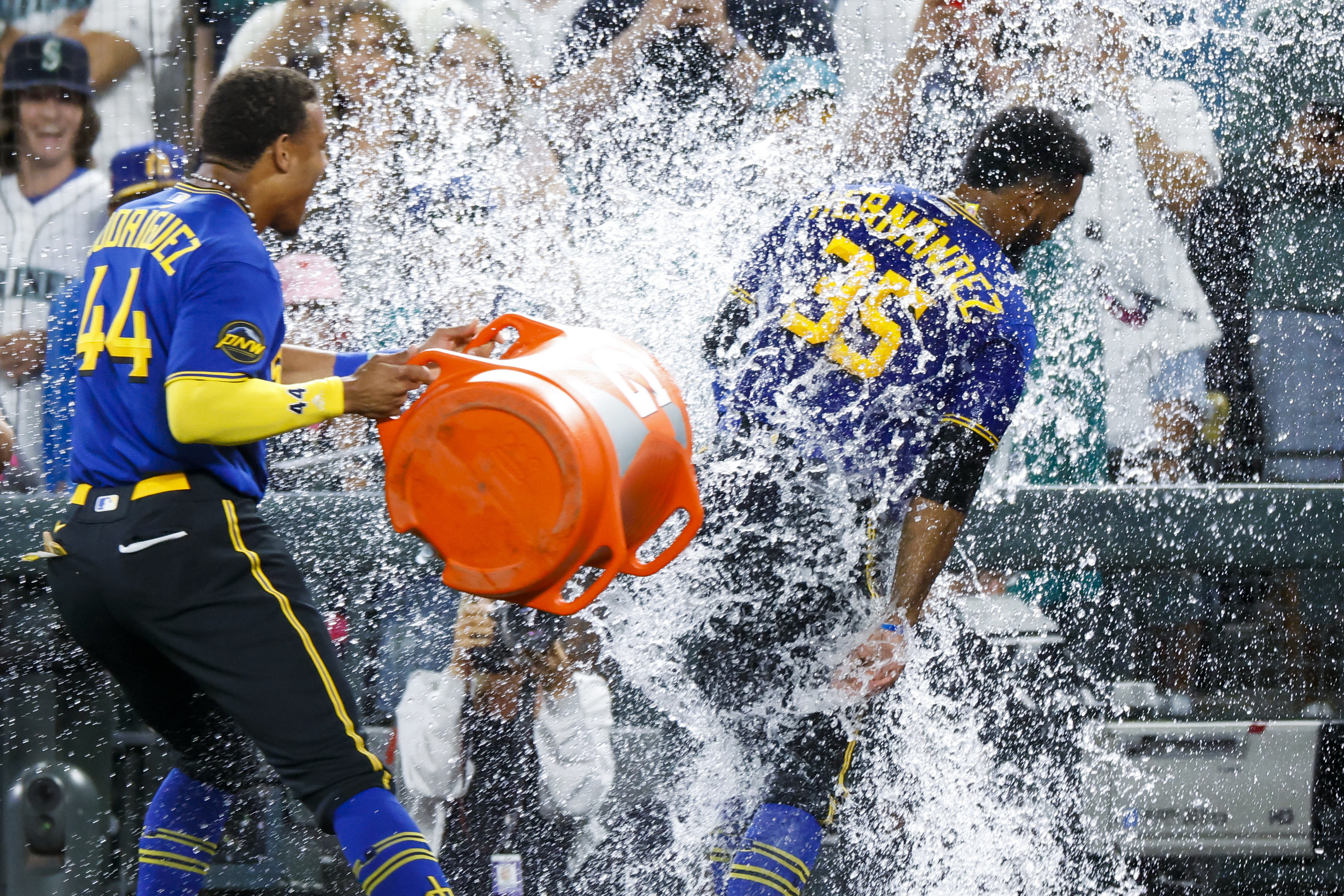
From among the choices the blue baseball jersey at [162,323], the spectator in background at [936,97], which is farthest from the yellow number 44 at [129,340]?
the spectator in background at [936,97]

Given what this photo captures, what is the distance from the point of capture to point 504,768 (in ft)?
10.9

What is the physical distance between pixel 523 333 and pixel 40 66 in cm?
263

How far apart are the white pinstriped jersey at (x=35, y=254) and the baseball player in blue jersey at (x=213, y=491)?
1362 millimetres

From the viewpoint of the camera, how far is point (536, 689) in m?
3.37

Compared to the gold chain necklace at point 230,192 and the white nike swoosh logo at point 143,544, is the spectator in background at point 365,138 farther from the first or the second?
the white nike swoosh logo at point 143,544

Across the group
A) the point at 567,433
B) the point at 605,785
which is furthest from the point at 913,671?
the point at 567,433

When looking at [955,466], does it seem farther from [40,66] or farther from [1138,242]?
[40,66]

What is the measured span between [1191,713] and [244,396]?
2449 millimetres

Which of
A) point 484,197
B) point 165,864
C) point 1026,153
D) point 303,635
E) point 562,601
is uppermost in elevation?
point 1026,153

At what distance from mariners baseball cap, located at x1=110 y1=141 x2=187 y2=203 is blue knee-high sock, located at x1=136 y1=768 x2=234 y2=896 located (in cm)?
181

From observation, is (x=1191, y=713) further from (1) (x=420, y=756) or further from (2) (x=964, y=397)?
(1) (x=420, y=756)

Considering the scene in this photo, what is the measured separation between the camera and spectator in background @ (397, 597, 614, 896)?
3287 millimetres

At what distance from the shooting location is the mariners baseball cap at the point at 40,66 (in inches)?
158

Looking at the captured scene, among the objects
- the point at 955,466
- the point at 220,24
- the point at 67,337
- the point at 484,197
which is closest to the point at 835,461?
the point at 955,466
